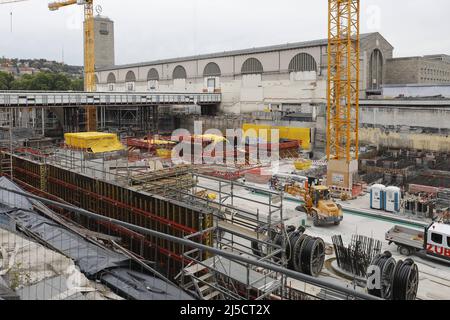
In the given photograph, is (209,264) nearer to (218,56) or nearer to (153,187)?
(153,187)

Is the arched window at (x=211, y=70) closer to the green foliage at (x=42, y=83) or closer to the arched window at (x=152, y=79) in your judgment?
the arched window at (x=152, y=79)

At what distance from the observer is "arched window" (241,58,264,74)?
49.9 m

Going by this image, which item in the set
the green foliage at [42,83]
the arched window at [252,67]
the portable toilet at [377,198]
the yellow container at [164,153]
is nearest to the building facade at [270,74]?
the arched window at [252,67]

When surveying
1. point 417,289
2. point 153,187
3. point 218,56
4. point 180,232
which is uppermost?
point 218,56

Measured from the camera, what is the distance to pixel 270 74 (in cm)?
4856

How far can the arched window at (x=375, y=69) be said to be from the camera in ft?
155

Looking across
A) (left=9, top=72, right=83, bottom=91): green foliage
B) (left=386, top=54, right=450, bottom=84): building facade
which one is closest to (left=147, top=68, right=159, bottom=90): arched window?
(left=9, top=72, right=83, bottom=91): green foliage

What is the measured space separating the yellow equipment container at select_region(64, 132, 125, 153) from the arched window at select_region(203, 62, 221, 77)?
24.2 m

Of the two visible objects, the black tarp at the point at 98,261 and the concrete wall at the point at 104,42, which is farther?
the concrete wall at the point at 104,42

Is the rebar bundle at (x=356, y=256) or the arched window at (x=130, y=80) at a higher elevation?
the arched window at (x=130, y=80)

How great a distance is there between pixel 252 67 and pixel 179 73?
1389 centimetres

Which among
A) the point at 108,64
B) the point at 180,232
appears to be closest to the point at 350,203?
the point at 180,232

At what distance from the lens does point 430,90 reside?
42688 millimetres

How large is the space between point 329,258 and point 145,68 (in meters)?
57.6
